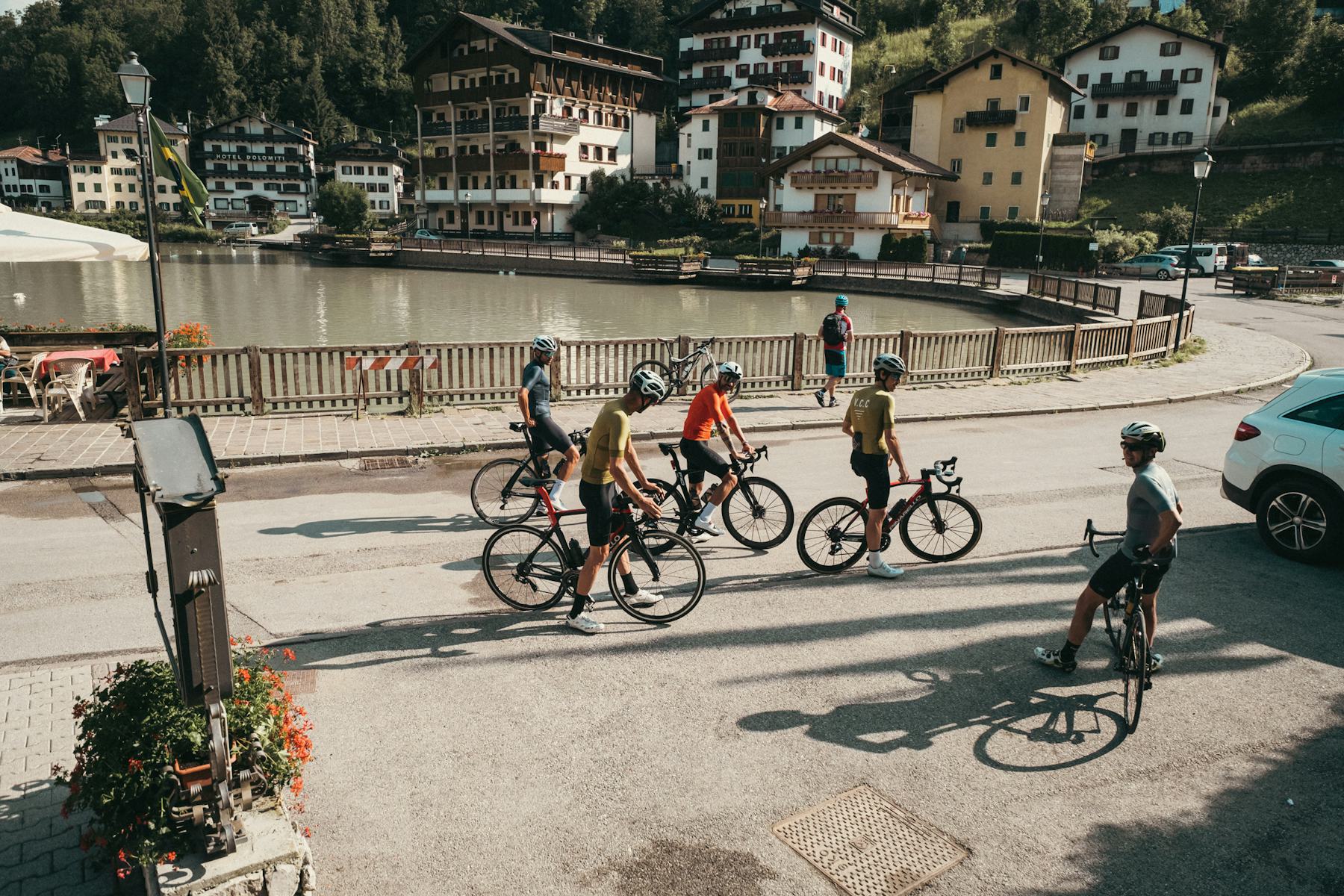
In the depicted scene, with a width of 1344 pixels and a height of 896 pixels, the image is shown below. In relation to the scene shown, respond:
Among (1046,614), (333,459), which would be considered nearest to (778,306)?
(333,459)

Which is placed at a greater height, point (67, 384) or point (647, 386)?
point (647, 386)

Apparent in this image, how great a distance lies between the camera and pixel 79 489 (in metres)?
11.5

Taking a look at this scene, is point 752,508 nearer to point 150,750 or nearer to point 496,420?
point 150,750

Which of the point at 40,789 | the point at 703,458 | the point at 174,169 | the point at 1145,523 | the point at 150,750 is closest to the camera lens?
the point at 150,750

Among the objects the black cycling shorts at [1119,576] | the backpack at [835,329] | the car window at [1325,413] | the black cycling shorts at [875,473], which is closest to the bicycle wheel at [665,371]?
the backpack at [835,329]

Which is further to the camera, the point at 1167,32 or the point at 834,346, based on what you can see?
the point at 1167,32

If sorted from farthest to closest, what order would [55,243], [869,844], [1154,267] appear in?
1. [1154,267]
2. [55,243]
3. [869,844]

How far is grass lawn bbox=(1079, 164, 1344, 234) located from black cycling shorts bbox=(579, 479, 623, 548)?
66745mm

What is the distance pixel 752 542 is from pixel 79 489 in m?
8.49

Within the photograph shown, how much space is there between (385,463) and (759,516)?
6.00 metres

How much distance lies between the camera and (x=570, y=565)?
25.3 feet

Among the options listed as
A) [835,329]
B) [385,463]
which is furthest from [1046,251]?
[385,463]

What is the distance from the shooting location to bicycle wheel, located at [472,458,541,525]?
10.4m

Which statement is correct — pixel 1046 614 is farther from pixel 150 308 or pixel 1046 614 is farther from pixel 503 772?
pixel 150 308
